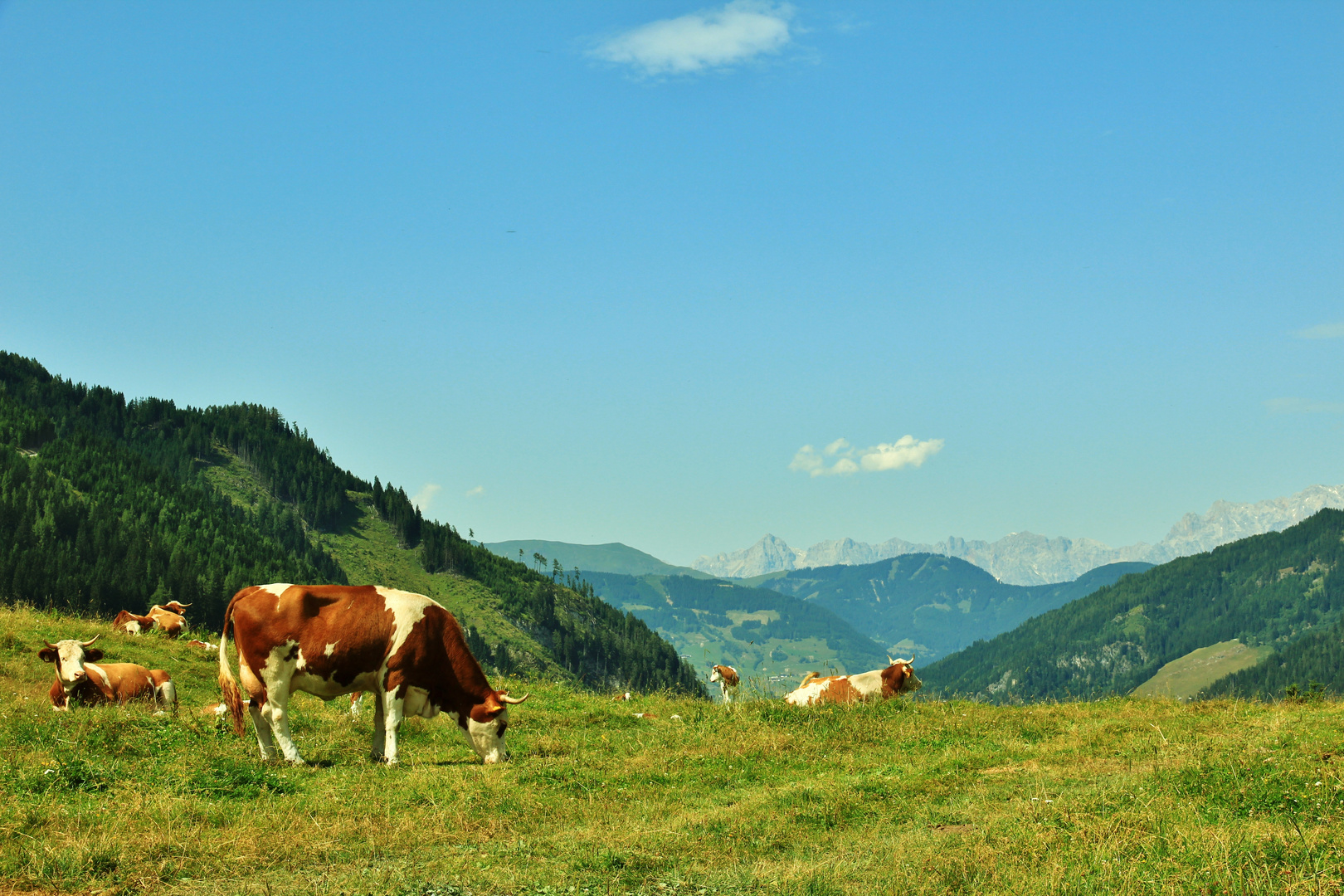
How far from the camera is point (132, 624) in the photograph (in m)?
29.5

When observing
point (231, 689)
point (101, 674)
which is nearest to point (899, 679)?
point (231, 689)

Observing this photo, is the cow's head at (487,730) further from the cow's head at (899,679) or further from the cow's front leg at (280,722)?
the cow's head at (899,679)

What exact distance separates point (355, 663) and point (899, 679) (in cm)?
1638

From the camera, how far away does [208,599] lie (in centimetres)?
11875

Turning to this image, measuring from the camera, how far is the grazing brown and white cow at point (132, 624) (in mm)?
29219

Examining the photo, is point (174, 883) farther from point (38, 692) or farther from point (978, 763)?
point (38, 692)

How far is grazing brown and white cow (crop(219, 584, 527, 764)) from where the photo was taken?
1588cm

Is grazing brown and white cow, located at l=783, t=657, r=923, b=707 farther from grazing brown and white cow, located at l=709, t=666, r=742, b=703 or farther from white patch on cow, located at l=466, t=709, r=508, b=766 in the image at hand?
white patch on cow, located at l=466, t=709, r=508, b=766

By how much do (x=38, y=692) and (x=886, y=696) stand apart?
68.4ft

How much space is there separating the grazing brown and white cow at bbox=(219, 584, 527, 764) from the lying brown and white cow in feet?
15.3

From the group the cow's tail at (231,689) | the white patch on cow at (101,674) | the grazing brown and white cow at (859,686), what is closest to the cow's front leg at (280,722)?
the cow's tail at (231,689)

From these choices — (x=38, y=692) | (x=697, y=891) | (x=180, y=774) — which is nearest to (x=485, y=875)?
(x=697, y=891)

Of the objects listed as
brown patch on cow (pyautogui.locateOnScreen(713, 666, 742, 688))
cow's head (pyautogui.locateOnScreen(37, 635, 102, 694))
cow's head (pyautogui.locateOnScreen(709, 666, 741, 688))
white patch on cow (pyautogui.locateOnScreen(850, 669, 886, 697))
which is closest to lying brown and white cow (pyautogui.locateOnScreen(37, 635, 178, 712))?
cow's head (pyautogui.locateOnScreen(37, 635, 102, 694))

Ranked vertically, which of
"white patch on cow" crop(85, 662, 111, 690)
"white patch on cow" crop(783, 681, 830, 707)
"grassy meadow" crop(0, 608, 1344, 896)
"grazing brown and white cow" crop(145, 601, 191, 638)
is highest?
"grazing brown and white cow" crop(145, 601, 191, 638)
